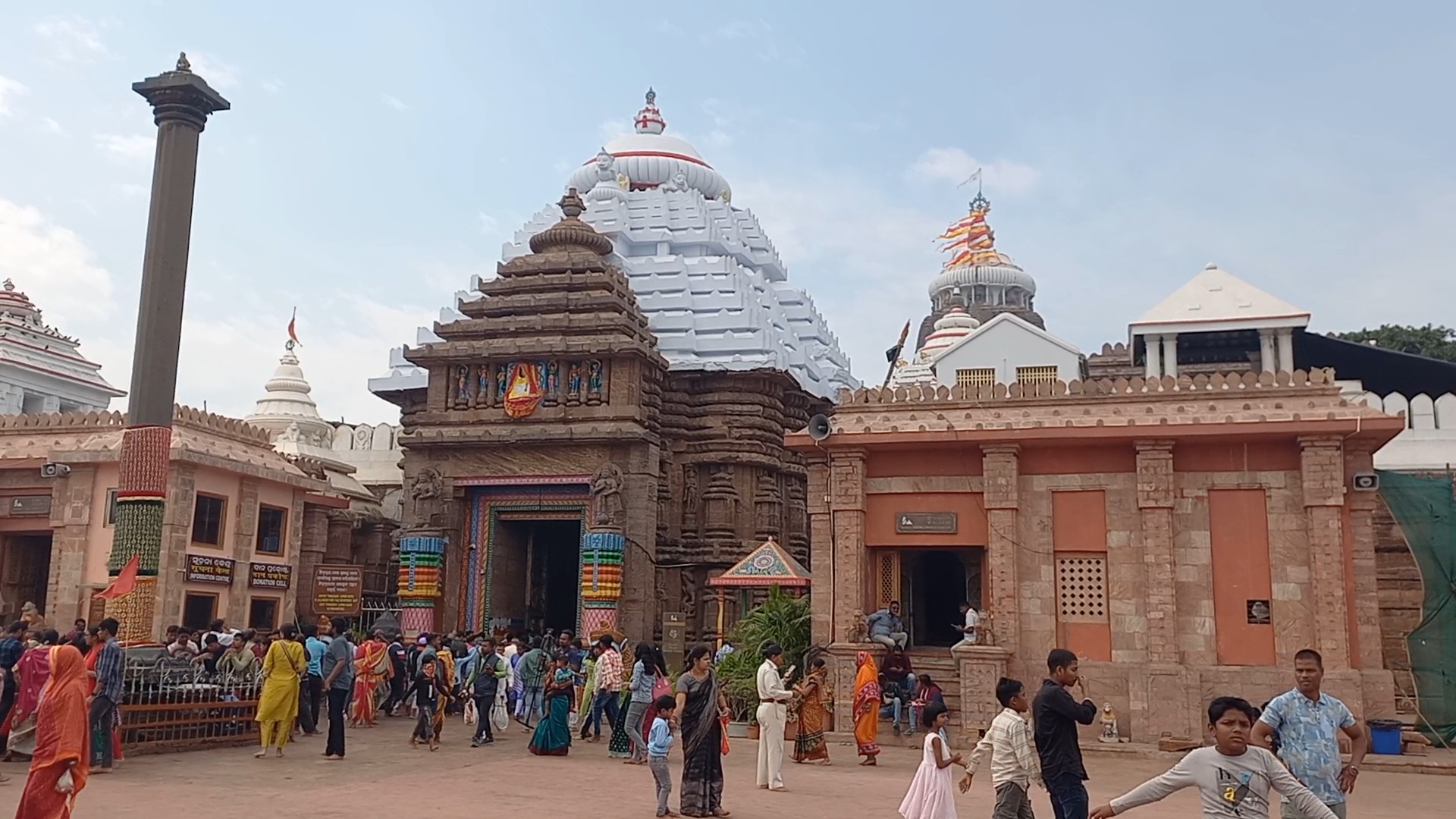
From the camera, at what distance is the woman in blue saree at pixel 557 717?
13.9m

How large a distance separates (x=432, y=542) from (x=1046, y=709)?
60.7 feet

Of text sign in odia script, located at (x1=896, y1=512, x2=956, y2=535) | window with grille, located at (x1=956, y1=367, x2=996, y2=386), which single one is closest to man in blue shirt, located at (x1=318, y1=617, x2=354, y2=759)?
text sign in odia script, located at (x1=896, y1=512, x2=956, y2=535)

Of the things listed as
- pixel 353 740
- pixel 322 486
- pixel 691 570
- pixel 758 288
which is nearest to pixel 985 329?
pixel 758 288

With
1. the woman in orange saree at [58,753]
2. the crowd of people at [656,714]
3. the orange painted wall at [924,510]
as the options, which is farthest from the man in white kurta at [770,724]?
the woman in orange saree at [58,753]

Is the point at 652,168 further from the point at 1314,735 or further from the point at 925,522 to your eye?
the point at 1314,735

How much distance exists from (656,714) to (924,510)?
7.21 metres

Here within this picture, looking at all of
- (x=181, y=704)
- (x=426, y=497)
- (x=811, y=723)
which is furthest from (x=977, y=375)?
(x=181, y=704)

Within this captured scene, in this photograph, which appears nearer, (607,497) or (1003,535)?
(1003,535)

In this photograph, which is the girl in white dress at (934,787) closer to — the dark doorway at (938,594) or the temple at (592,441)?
the dark doorway at (938,594)

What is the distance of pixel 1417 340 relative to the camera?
40000 millimetres

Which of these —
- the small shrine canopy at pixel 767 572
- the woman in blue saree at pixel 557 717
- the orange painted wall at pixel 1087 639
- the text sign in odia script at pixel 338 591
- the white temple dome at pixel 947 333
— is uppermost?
the white temple dome at pixel 947 333

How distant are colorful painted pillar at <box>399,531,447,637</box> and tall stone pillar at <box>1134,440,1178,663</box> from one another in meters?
13.9

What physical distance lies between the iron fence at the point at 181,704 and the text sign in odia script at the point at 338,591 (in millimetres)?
6149

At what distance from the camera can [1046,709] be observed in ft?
24.1
